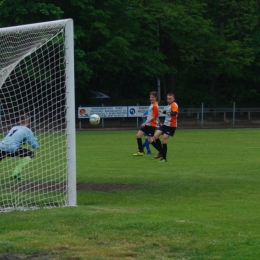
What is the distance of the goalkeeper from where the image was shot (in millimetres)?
12062

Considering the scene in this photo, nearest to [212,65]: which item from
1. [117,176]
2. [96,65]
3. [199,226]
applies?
[96,65]

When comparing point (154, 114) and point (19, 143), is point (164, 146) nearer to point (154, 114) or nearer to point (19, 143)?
point (154, 114)

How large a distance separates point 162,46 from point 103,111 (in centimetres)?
974

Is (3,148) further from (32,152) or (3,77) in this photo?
(3,77)

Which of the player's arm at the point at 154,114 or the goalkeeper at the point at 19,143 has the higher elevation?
the player's arm at the point at 154,114

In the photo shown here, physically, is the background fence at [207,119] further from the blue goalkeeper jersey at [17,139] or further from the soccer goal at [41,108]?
the blue goalkeeper jersey at [17,139]

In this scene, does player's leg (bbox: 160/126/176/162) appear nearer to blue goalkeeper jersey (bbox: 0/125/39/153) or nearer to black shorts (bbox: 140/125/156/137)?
black shorts (bbox: 140/125/156/137)

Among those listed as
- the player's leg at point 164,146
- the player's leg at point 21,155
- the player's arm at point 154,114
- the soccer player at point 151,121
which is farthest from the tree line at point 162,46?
the player's leg at point 21,155

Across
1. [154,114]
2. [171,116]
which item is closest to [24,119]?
[171,116]

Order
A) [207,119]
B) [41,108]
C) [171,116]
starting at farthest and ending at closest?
[207,119] < [171,116] < [41,108]

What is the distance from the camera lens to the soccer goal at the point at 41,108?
991cm

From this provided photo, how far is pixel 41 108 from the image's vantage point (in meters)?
13.0

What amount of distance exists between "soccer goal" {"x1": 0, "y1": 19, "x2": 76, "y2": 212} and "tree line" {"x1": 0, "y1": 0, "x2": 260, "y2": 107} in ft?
81.1

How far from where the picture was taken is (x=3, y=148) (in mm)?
12008
